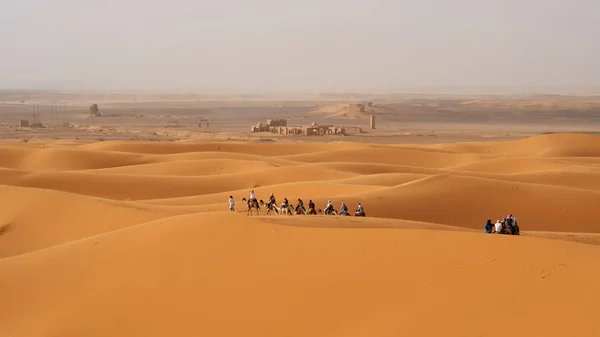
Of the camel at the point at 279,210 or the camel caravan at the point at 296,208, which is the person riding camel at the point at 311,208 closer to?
the camel caravan at the point at 296,208

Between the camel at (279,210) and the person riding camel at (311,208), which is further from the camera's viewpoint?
the camel at (279,210)

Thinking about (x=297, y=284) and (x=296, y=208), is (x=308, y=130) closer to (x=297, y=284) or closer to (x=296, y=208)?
(x=296, y=208)

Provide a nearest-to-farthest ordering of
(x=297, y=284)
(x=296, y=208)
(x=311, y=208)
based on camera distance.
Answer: (x=297, y=284), (x=311, y=208), (x=296, y=208)

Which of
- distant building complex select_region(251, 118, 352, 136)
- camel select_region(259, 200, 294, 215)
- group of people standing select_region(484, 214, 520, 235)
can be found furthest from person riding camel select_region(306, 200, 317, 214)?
distant building complex select_region(251, 118, 352, 136)

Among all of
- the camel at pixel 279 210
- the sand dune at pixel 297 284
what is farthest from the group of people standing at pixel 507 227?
the camel at pixel 279 210

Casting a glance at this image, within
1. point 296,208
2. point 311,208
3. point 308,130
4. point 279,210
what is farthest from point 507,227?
point 308,130

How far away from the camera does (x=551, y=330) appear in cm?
731

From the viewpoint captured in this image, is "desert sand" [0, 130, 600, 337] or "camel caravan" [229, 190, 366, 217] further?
"camel caravan" [229, 190, 366, 217]

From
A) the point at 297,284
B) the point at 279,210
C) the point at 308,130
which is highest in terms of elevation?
the point at 297,284

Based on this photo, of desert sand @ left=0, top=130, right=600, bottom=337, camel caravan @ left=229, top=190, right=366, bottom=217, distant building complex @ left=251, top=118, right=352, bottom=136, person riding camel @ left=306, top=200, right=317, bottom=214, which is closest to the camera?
desert sand @ left=0, top=130, right=600, bottom=337

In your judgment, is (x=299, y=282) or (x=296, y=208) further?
(x=296, y=208)

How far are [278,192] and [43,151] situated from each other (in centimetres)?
2139

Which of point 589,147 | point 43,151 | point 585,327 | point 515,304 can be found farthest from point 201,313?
point 589,147

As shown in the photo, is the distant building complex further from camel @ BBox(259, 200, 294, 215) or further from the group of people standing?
the group of people standing
